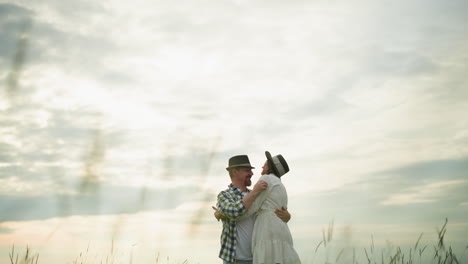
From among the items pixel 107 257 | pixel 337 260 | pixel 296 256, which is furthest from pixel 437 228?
pixel 107 257

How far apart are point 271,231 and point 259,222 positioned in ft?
0.61

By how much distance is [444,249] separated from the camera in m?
6.20

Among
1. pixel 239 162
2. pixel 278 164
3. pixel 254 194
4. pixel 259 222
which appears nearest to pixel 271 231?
pixel 259 222

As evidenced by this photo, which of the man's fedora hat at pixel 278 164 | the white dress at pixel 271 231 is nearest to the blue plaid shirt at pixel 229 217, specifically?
the white dress at pixel 271 231

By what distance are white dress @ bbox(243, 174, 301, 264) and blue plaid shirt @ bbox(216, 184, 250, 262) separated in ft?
0.55

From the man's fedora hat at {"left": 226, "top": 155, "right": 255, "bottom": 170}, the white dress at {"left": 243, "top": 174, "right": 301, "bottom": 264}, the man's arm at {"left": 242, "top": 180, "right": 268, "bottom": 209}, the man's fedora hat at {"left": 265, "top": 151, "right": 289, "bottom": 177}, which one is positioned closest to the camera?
the white dress at {"left": 243, "top": 174, "right": 301, "bottom": 264}

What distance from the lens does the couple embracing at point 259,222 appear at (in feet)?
15.5

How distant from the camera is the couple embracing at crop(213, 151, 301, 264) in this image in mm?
4734

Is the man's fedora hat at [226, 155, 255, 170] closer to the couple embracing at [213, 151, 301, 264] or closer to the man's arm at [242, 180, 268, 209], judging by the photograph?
the couple embracing at [213, 151, 301, 264]

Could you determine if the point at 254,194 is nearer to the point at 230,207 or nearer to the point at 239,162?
the point at 230,207

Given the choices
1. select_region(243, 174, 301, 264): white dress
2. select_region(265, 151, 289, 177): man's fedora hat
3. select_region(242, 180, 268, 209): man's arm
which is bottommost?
select_region(243, 174, 301, 264): white dress

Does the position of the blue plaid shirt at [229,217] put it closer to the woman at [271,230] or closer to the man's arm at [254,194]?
the man's arm at [254,194]

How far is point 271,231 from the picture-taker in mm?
4773

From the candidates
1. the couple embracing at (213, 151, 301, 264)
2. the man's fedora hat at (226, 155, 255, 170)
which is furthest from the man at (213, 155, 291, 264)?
the man's fedora hat at (226, 155, 255, 170)
